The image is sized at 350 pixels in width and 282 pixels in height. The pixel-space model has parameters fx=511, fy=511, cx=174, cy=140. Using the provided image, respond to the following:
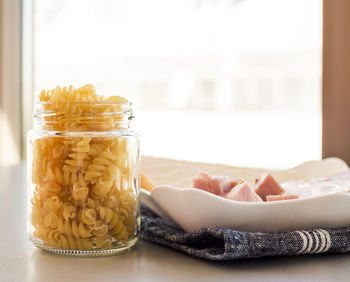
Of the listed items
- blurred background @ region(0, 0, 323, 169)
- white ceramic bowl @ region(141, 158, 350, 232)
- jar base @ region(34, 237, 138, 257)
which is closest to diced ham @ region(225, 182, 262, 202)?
white ceramic bowl @ region(141, 158, 350, 232)

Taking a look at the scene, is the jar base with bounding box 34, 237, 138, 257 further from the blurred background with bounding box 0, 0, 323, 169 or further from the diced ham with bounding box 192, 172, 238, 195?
the blurred background with bounding box 0, 0, 323, 169

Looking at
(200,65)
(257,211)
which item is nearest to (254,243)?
(257,211)

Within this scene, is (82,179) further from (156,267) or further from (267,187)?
(267,187)

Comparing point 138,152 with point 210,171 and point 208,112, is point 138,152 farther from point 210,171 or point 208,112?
point 208,112

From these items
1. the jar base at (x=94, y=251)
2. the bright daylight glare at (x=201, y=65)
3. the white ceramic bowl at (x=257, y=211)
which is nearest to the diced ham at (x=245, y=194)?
the white ceramic bowl at (x=257, y=211)

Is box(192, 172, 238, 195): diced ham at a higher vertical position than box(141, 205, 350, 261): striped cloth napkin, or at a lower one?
higher

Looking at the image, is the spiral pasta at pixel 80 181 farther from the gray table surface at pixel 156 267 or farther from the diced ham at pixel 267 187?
the diced ham at pixel 267 187

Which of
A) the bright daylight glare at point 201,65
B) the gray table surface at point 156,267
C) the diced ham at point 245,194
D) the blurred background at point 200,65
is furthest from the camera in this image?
the bright daylight glare at point 201,65
